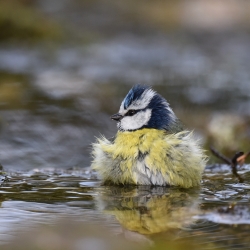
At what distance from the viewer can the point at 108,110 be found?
7152mm

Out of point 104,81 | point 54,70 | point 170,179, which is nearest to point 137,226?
point 170,179

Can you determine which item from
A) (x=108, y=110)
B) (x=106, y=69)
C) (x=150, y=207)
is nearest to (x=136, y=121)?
(x=150, y=207)

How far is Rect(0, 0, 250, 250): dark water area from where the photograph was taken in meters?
3.38

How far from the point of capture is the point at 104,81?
868cm

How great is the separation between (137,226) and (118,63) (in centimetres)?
736

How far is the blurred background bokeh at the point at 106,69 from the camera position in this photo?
6531 mm

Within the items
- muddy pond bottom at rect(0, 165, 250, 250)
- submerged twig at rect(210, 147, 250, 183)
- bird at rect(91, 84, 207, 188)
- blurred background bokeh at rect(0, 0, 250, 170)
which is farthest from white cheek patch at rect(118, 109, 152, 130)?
blurred background bokeh at rect(0, 0, 250, 170)

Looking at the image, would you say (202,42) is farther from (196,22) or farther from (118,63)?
(118,63)

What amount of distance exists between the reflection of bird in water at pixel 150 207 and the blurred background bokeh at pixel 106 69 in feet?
5.85

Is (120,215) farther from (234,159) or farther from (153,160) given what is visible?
(234,159)

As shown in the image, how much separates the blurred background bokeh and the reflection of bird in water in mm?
1783

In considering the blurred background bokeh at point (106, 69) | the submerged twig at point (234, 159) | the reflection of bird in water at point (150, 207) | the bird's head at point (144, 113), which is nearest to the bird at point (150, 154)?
the bird's head at point (144, 113)

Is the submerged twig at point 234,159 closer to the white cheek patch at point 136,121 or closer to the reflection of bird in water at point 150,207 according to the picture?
the white cheek patch at point 136,121

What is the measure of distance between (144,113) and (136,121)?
0.11 metres
